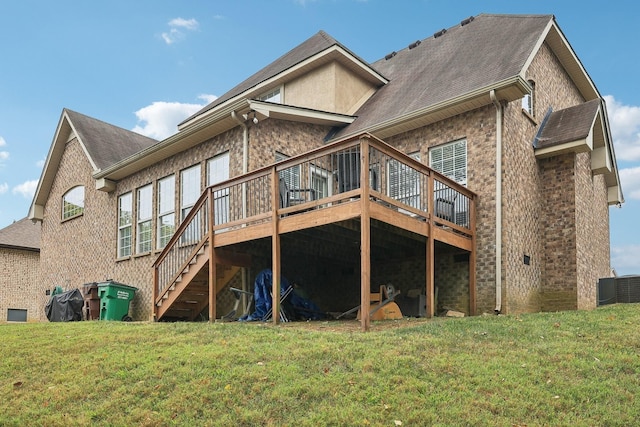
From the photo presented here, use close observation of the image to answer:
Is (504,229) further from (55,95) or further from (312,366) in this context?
(55,95)

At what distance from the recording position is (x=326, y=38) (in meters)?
16.7

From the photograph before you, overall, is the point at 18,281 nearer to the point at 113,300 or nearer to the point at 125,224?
Answer: the point at 125,224

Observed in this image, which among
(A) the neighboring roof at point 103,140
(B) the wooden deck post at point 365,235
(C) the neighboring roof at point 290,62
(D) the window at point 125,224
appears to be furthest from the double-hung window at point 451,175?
(A) the neighboring roof at point 103,140

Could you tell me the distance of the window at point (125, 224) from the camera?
16062 millimetres

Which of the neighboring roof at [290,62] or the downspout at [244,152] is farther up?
the neighboring roof at [290,62]

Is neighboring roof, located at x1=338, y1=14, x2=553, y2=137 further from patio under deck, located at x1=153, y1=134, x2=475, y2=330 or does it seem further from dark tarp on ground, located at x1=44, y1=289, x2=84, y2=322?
dark tarp on ground, located at x1=44, y1=289, x2=84, y2=322

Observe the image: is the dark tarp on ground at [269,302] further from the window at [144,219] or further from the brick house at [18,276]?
the brick house at [18,276]

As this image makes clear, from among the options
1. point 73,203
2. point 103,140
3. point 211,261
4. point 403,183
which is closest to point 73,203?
point 73,203

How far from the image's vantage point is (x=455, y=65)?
562 inches

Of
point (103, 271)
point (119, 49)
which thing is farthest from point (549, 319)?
point (119, 49)

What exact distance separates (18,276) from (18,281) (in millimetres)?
220

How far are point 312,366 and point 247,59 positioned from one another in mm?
16773

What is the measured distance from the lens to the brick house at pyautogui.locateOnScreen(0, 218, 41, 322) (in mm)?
24812

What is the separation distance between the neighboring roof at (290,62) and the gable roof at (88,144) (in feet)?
7.46
